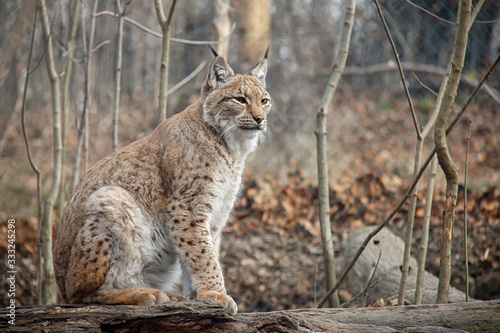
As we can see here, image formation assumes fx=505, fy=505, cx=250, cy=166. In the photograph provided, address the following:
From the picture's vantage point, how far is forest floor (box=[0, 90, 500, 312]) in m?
6.34

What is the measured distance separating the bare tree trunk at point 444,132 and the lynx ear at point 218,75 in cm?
185

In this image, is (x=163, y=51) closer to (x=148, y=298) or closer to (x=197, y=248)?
(x=197, y=248)

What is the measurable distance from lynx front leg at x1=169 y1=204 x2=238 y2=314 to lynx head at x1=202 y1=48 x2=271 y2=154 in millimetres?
765

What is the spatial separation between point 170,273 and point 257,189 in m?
4.43

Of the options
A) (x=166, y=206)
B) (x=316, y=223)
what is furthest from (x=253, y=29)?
(x=166, y=206)

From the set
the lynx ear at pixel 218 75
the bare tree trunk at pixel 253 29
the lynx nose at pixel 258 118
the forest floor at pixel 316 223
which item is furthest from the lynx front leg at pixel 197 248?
the bare tree trunk at pixel 253 29

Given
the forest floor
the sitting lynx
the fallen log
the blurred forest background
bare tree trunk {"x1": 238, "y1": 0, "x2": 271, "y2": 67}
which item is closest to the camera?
the fallen log

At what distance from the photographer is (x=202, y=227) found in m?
3.85

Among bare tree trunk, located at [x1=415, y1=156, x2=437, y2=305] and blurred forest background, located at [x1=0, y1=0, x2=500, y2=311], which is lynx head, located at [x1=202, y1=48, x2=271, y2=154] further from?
blurred forest background, located at [x1=0, y1=0, x2=500, y2=311]

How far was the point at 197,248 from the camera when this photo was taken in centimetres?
376

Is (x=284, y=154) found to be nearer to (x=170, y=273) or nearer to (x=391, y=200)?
(x=391, y=200)

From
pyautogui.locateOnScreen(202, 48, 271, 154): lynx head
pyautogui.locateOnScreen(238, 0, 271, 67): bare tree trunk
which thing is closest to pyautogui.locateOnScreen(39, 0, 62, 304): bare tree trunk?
pyautogui.locateOnScreen(202, 48, 271, 154): lynx head

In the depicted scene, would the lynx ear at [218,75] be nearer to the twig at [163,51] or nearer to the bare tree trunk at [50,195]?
the twig at [163,51]

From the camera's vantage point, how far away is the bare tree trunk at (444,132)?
126 inches
